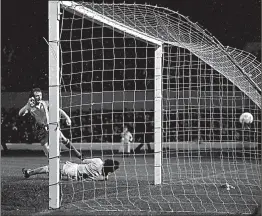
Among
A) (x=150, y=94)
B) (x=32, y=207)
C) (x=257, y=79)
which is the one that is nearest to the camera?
(x=32, y=207)

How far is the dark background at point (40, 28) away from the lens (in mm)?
24375

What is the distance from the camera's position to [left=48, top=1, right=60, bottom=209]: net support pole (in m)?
7.37

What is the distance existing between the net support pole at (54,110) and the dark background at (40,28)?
52.9ft

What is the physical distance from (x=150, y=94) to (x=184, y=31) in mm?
22256

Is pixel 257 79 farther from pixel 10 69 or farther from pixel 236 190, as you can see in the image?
pixel 10 69

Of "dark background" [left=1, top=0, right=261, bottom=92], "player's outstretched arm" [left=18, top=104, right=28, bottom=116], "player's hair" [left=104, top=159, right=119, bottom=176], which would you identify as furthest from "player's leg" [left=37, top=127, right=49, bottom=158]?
"dark background" [left=1, top=0, right=261, bottom=92]

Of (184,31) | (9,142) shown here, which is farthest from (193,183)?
(9,142)

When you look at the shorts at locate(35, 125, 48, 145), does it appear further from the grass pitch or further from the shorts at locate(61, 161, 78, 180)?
the shorts at locate(61, 161, 78, 180)

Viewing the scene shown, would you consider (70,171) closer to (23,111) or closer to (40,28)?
(23,111)

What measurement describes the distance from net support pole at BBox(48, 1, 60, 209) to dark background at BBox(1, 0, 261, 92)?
16.1 metres

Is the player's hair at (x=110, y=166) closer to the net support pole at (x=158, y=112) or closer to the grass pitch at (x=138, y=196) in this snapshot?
the grass pitch at (x=138, y=196)

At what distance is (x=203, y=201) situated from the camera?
807 cm

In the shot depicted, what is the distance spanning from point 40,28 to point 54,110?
19376mm

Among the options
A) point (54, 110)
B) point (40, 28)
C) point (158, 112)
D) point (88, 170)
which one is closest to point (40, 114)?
point (88, 170)
